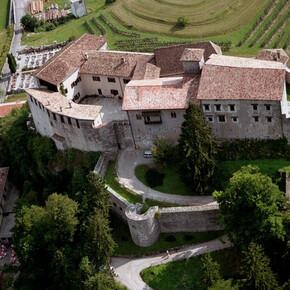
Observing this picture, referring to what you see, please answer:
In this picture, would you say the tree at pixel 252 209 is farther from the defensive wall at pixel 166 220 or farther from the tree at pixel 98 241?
the tree at pixel 98 241

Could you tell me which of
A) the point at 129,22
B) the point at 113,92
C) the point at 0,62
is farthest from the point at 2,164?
the point at 129,22

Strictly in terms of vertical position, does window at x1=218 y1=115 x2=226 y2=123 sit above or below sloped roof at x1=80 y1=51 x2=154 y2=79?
below

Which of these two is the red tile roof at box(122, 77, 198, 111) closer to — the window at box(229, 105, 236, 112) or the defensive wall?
the window at box(229, 105, 236, 112)

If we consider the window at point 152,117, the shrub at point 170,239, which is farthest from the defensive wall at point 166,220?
the window at point 152,117

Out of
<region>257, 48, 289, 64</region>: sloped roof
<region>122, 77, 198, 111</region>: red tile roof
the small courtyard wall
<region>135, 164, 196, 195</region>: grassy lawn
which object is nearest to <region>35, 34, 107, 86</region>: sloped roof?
<region>122, 77, 198, 111</region>: red tile roof

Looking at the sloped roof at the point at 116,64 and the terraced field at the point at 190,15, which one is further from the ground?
the sloped roof at the point at 116,64

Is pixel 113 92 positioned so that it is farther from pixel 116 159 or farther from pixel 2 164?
pixel 2 164

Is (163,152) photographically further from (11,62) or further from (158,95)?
(11,62)
